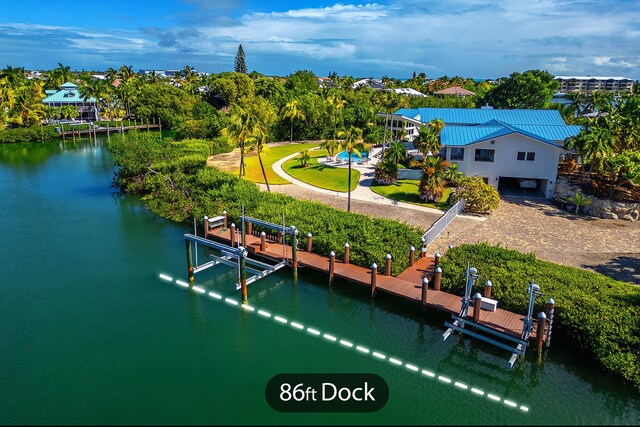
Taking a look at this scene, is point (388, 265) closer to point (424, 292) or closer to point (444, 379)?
point (424, 292)

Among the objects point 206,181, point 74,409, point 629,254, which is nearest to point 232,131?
point 206,181

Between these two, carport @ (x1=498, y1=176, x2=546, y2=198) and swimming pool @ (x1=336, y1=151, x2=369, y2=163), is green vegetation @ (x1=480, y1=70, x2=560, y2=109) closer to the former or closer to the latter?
swimming pool @ (x1=336, y1=151, x2=369, y2=163)

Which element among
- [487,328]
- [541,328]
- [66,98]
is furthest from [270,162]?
[66,98]

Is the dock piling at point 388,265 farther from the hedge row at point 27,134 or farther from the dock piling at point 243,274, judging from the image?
the hedge row at point 27,134

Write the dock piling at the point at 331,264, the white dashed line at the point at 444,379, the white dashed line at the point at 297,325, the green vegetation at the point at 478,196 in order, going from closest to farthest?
the white dashed line at the point at 444,379, the white dashed line at the point at 297,325, the dock piling at the point at 331,264, the green vegetation at the point at 478,196

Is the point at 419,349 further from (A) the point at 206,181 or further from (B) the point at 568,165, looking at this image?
(B) the point at 568,165

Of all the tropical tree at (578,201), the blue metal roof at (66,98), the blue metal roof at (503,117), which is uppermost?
the blue metal roof at (66,98)

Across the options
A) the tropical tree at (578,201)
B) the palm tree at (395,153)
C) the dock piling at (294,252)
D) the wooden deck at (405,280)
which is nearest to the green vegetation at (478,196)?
the tropical tree at (578,201)
